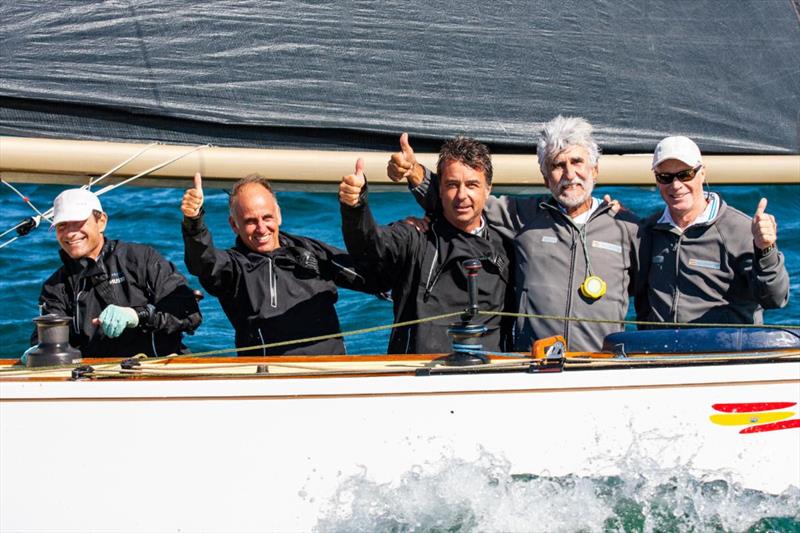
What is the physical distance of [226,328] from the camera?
6.17 metres

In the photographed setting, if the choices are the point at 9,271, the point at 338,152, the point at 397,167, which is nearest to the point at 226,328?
the point at 9,271

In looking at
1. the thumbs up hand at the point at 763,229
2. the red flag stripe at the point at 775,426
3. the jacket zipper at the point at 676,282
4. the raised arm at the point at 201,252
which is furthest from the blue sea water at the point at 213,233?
the red flag stripe at the point at 775,426

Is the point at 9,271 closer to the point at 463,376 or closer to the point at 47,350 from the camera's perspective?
the point at 47,350

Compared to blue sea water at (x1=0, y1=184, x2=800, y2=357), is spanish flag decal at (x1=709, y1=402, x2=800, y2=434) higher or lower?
lower

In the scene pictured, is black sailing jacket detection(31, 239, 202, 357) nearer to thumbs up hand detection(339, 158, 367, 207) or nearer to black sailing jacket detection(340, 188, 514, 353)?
black sailing jacket detection(340, 188, 514, 353)

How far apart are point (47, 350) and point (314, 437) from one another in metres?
0.74

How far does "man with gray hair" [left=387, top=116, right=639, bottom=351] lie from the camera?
348cm

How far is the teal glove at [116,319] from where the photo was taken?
3.44 metres

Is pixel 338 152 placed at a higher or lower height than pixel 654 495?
higher

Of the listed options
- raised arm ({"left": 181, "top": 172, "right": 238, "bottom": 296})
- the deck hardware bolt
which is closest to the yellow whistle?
raised arm ({"left": 181, "top": 172, "right": 238, "bottom": 296})

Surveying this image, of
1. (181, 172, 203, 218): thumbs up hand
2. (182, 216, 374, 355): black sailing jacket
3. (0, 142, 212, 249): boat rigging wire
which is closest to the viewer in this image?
(181, 172, 203, 218): thumbs up hand

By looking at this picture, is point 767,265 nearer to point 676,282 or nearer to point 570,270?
point 676,282

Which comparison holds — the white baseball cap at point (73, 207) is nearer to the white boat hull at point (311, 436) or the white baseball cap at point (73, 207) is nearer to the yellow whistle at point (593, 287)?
the white boat hull at point (311, 436)

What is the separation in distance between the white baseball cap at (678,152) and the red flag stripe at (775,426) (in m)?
0.72
